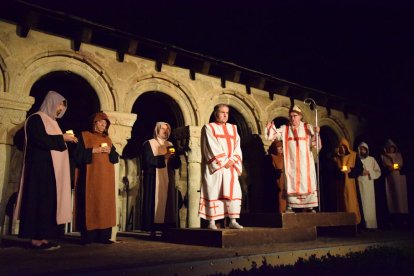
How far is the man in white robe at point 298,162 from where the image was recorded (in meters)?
6.85

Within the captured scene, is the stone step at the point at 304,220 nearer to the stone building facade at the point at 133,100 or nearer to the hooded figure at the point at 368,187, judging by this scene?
the stone building facade at the point at 133,100

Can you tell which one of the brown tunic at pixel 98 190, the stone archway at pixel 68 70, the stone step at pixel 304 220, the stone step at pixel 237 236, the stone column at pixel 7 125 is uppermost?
the stone archway at pixel 68 70

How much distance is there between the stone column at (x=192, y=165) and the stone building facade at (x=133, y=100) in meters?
0.02

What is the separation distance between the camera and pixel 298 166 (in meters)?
6.91

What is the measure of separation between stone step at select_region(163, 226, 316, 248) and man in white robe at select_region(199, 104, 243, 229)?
1.10 feet

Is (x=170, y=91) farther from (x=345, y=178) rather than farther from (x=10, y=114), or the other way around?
(x=345, y=178)

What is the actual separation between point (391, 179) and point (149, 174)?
7.28 m

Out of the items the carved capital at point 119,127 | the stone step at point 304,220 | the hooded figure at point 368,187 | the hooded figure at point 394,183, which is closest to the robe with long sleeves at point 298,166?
the stone step at point 304,220

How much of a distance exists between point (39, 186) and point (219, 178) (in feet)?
8.34

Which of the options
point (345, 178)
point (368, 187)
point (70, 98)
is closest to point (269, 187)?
point (345, 178)

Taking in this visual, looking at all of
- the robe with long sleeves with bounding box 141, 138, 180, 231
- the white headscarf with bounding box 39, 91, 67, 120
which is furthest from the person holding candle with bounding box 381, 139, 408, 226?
the white headscarf with bounding box 39, 91, 67, 120

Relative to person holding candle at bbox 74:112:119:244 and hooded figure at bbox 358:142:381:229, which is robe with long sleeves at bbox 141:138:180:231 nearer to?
person holding candle at bbox 74:112:119:244

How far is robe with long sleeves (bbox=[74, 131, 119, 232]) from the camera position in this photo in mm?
5742

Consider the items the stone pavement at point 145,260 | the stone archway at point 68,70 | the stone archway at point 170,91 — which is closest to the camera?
the stone pavement at point 145,260
